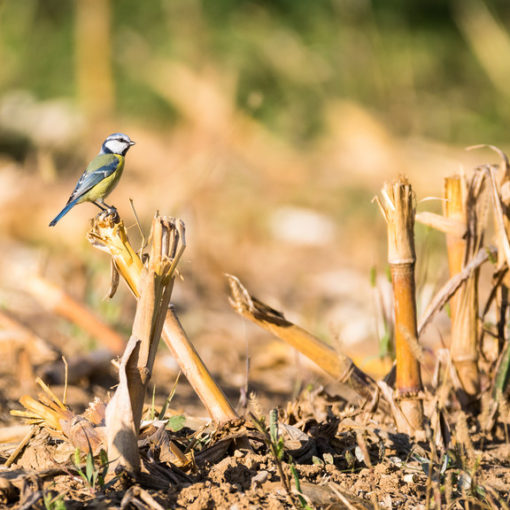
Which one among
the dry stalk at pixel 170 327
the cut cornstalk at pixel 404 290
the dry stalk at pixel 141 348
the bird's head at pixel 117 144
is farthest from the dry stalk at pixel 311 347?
the bird's head at pixel 117 144

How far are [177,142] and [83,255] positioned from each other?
3.19 meters

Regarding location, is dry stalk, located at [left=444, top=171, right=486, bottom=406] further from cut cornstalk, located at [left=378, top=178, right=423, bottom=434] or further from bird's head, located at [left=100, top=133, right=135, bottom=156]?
bird's head, located at [left=100, top=133, right=135, bottom=156]

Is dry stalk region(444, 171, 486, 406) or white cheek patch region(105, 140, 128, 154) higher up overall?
white cheek patch region(105, 140, 128, 154)

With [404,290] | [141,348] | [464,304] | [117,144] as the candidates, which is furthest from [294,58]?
[141,348]

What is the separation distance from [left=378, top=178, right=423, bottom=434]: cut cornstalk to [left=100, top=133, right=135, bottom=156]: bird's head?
2.44 ft

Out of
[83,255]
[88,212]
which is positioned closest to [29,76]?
[88,212]

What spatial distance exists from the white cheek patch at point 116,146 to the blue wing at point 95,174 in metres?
0.12

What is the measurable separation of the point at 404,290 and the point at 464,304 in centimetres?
27

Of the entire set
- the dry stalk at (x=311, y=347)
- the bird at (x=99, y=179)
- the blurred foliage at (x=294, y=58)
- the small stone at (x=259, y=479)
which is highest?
the blurred foliage at (x=294, y=58)

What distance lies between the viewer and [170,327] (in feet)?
5.24

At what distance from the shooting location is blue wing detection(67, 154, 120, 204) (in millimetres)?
1921

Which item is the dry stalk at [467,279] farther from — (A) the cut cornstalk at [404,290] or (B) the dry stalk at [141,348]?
(B) the dry stalk at [141,348]

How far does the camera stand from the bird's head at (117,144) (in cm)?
206

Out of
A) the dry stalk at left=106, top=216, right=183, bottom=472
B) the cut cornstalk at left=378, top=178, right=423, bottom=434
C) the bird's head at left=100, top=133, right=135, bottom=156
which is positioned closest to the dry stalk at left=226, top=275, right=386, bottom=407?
the cut cornstalk at left=378, top=178, right=423, bottom=434
